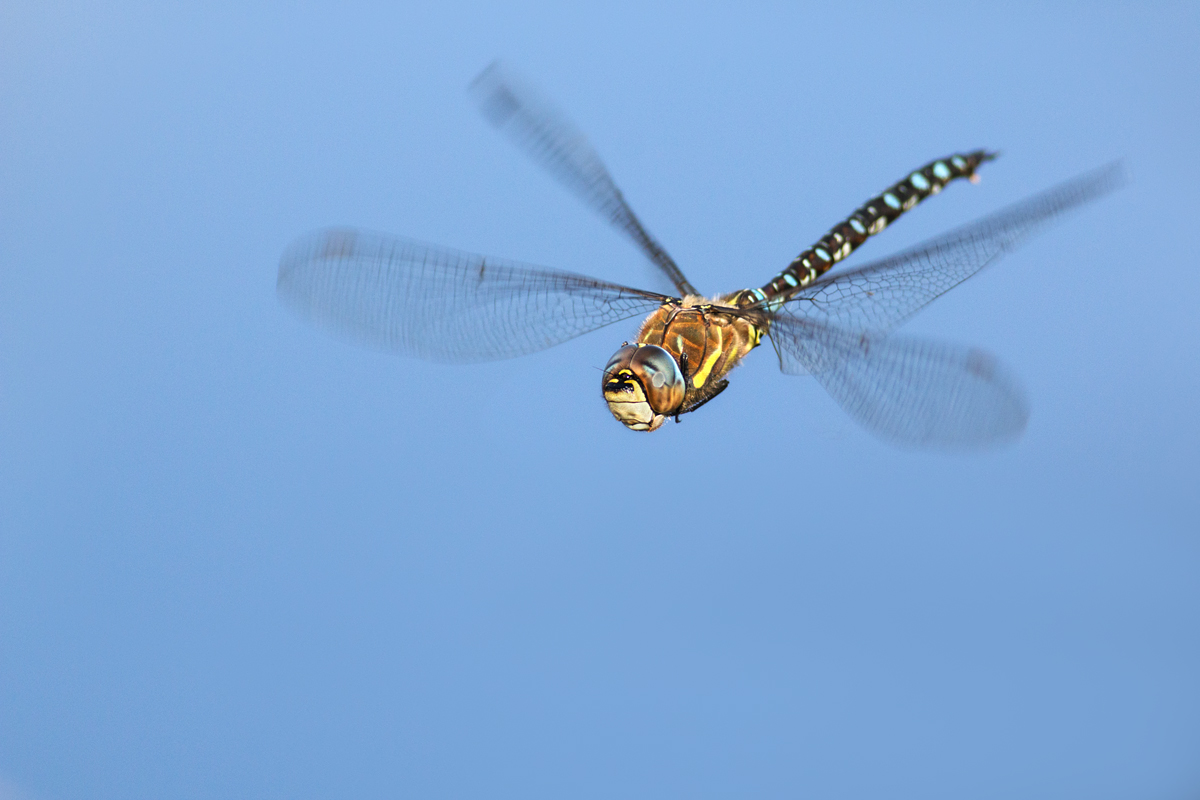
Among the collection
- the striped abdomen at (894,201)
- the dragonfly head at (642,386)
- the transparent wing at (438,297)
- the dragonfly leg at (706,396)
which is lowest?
the dragonfly head at (642,386)

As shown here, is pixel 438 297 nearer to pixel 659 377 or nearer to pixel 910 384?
pixel 659 377

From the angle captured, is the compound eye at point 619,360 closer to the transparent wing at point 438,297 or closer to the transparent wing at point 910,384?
the transparent wing at point 438,297

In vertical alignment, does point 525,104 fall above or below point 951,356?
above

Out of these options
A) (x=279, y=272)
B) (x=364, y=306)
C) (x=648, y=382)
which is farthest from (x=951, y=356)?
(x=279, y=272)

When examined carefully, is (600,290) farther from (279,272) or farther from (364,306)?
(279,272)

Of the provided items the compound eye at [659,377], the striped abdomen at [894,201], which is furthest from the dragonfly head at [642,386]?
the striped abdomen at [894,201]

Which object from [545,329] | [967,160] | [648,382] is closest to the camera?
[648,382]

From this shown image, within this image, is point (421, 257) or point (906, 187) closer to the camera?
point (421, 257)

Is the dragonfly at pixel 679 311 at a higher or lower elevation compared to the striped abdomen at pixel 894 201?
lower

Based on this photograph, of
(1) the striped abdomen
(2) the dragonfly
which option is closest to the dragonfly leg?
(2) the dragonfly
